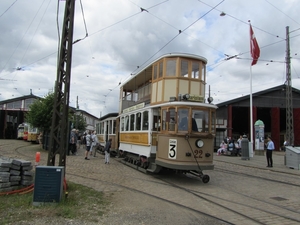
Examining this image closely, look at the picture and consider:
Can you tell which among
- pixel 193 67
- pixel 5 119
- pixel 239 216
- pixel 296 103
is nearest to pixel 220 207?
pixel 239 216

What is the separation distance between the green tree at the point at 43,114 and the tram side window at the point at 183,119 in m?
13.6

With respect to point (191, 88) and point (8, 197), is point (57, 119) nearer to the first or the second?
point (8, 197)

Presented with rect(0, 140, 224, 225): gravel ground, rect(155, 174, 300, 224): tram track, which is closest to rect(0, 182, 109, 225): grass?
rect(0, 140, 224, 225): gravel ground

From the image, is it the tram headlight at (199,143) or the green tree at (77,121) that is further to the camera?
the green tree at (77,121)

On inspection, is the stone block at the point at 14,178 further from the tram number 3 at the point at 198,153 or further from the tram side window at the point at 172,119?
the tram number 3 at the point at 198,153

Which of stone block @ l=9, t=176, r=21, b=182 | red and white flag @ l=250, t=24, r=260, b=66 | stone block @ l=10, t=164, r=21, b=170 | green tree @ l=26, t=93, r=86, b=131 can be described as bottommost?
stone block @ l=9, t=176, r=21, b=182

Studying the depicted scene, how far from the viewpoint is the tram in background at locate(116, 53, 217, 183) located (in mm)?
10375

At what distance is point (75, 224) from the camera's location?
5.53 meters

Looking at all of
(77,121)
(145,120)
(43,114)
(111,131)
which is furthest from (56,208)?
(77,121)

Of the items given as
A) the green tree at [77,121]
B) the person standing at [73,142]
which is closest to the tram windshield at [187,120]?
the person standing at [73,142]

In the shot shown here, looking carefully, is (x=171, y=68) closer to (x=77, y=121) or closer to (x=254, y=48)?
(x=254, y=48)

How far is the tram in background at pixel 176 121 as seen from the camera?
34.0 feet

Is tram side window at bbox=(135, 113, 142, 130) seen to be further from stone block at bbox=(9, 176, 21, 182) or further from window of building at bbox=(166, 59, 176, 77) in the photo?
stone block at bbox=(9, 176, 21, 182)

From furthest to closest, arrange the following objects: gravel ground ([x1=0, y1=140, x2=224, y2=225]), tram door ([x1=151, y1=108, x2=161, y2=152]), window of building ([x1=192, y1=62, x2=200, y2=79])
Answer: tram door ([x1=151, y1=108, x2=161, y2=152]) < window of building ([x1=192, y1=62, x2=200, y2=79]) < gravel ground ([x1=0, y1=140, x2=224, y2=225])
